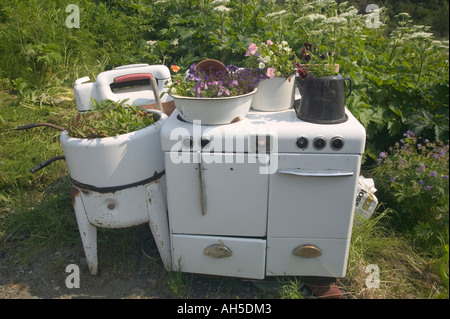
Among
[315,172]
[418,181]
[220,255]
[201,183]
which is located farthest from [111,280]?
[418,181]

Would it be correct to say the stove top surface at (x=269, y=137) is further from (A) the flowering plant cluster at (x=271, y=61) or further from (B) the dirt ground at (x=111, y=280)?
(B) the dirt ground at (x=111, y=280)

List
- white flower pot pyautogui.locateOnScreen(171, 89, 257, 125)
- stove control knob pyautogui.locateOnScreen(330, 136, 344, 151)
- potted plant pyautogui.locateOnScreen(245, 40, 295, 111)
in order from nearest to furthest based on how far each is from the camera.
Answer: stove control knob pyautogui.locateOnScreen(330, 136, 344, 151), white flower pot pyautogui.locateOnScreen(171, 89, 257, 125), potted plant pyautogui.locateOnScreen(245, 40, 295, 111)

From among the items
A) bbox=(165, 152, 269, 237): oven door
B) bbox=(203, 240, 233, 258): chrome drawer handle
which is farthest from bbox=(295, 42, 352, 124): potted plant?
bbox=(203, 240, 233, 258): chrome drawer handle

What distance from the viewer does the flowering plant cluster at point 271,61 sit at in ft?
6.97

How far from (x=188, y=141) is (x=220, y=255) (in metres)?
0.69

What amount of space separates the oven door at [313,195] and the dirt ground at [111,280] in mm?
501

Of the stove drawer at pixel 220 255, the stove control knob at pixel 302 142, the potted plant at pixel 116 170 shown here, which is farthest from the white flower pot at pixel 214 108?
the stove drawer at pixel 220 255

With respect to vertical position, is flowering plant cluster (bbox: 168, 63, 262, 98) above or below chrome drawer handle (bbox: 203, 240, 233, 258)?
above

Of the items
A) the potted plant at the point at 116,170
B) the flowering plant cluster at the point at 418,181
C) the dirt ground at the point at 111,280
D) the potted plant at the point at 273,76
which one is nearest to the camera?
the potted plant at the point at 116,170

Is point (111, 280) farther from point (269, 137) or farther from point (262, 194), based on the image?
point (269, 137)

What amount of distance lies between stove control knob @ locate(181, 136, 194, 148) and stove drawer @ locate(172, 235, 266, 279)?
0.55 m

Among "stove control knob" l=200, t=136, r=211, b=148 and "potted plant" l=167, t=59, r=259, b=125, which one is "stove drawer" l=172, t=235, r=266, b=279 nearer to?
"stove control knob" l=200, t=136, r=211, b=148

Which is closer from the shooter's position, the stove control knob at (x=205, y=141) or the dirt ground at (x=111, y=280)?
the stove control knob at (x=205, y=141)

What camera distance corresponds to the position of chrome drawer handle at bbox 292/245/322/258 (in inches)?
82.0
